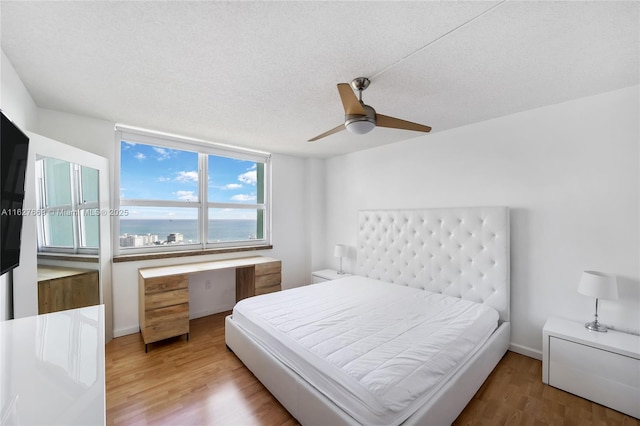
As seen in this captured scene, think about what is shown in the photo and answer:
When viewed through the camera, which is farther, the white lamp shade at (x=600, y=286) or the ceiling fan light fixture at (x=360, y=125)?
the white lamp shade at (x=600, y=286)

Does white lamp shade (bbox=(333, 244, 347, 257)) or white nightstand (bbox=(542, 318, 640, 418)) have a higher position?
white lamp shade (bbox=(333, 244, 347, 257))

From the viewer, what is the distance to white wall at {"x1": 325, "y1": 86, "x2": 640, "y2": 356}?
6.88 ft

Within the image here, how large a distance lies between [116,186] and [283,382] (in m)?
2.84

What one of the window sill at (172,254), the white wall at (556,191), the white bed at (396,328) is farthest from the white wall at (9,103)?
the white wall at (556,191)

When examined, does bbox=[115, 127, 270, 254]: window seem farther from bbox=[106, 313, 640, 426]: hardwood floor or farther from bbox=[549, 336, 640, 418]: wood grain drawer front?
bbox=[549, 336, 640, 418]: wood grain drawer front

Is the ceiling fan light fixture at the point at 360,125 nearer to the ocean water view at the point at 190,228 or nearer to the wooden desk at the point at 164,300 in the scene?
the wooden desk at the point at 164,300

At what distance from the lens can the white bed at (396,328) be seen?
1.50m

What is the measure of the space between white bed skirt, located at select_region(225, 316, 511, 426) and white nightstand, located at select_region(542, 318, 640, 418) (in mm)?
395

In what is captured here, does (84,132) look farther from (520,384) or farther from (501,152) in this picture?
(520,384)

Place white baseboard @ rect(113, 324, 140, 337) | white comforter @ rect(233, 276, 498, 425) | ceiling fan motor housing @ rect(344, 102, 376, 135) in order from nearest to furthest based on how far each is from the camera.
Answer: white comforter @ rect(233, 276, 498, 425) → ceiling fan motor housing @ rect(344, 102, 376, 135) → white baseboard @ rect(113, 324, 140, 337)

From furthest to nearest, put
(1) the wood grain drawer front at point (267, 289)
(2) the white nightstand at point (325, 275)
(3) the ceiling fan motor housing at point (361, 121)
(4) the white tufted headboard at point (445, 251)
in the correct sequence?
(2) the white nightstand at point (325, 275)
(1) the wood grain drawer front at point (267, 289)
(4) the white tufted headboard at point (445, 251)
(3) the ceiling fan motor housing at point (361, 121)

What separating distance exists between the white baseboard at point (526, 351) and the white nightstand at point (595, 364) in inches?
15.8

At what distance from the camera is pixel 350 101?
5.50 ft

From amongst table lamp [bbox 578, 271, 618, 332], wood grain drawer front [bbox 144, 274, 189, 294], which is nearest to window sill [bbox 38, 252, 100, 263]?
wood grain drawer front [bbox 144, 274, 189, 294]
